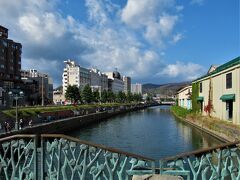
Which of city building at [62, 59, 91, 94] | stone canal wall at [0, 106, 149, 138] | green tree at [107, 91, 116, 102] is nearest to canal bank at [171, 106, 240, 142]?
stone canal wall at [0, 106, 149, 138]

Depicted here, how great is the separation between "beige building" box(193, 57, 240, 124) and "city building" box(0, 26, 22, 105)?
2497 inches

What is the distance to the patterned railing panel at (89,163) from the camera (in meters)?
7.08

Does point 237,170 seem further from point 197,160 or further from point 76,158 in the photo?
point 76,158

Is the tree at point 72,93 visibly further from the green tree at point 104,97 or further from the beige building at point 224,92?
the beige building at point 224,92

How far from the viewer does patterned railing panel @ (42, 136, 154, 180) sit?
23.2ft

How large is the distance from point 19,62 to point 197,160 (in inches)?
4351

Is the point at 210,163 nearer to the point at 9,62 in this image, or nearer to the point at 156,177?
the point at 156,177

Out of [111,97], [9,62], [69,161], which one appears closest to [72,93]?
[9,62]

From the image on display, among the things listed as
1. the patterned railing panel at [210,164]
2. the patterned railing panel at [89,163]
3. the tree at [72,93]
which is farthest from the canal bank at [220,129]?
the tree at [72,93]

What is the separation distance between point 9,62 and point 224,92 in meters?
79.2

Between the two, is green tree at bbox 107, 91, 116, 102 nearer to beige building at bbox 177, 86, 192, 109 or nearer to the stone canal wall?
beige building at bbox 177, 86, 192, 109

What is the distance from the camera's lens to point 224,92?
135 ft

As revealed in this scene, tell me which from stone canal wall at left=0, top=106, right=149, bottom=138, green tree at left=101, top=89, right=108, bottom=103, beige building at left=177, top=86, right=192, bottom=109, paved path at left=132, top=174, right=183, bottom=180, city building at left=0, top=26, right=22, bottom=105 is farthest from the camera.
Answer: green tree at left=101, top=89, right=108, bottom=103

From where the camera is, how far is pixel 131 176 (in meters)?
7.05
